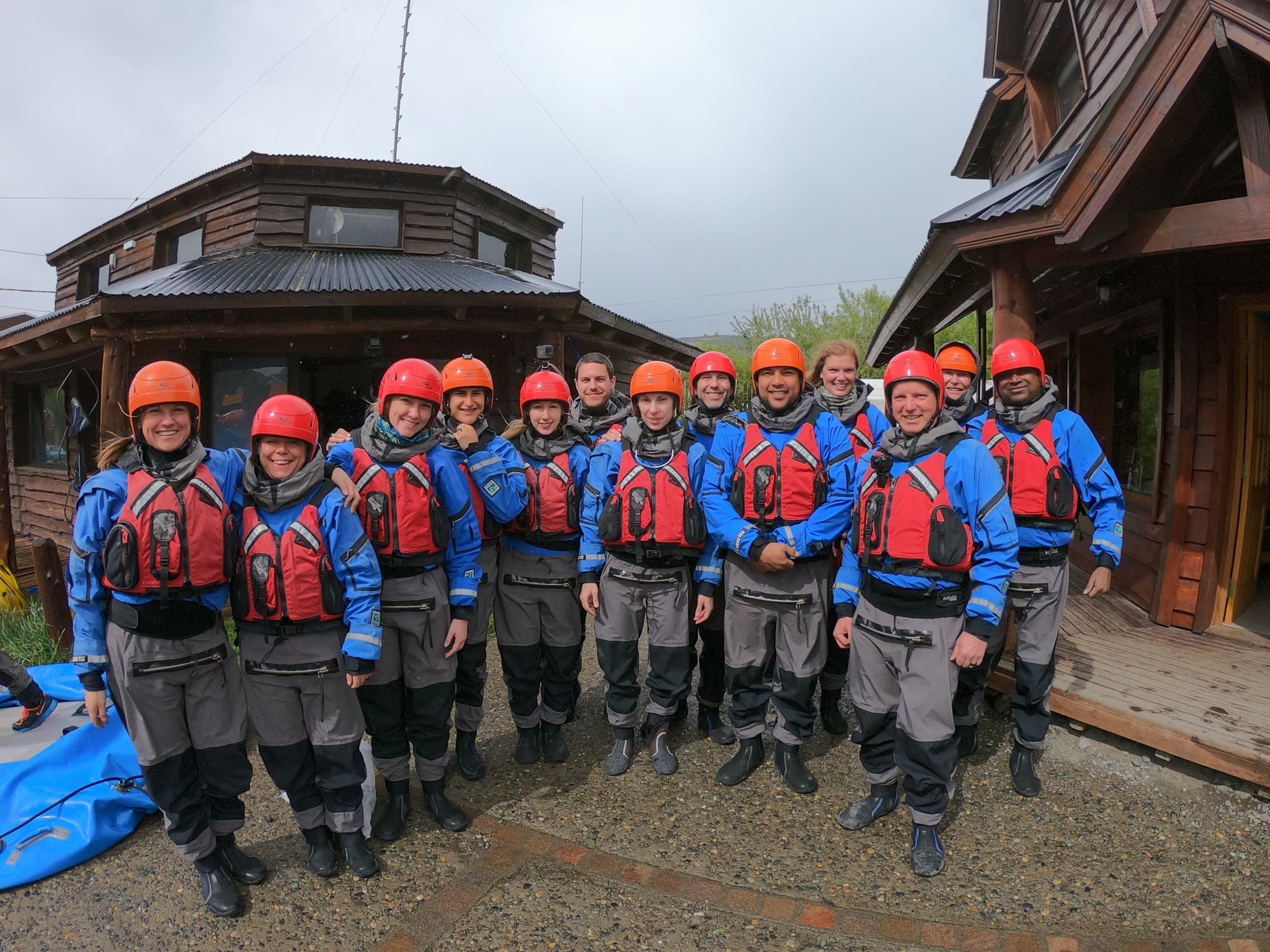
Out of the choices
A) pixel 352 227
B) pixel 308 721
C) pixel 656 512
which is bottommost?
pixel 308 721

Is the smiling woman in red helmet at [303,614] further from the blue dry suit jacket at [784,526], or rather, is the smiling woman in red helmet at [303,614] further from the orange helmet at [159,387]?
the blue dry suit jacket at [784,526]

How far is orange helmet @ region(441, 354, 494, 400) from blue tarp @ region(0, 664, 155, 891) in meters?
2.45

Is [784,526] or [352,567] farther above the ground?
[784,526]

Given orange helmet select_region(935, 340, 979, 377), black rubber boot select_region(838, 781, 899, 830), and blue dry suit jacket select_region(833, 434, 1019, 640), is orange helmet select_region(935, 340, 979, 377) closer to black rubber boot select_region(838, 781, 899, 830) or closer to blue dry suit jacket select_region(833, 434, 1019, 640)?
blue dry suit jacket select_region(833, 434, 1019, 640)

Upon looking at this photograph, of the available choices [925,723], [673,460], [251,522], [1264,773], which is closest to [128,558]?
[251,522]

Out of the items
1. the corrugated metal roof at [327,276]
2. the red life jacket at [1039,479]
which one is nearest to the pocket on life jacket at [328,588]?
the red life jacket at [1039,479]

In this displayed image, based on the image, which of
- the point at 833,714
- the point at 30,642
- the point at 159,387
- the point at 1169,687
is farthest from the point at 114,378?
the point at 1169,687

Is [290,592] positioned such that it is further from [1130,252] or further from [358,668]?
[1130,252]

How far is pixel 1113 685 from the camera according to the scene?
13.7 ft

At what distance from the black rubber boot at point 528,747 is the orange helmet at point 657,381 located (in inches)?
78.7

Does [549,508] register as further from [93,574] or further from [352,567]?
[93,574]

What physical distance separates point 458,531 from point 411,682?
722 millimetres

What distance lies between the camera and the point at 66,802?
10.7 feet

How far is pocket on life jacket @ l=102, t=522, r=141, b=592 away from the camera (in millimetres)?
2543
